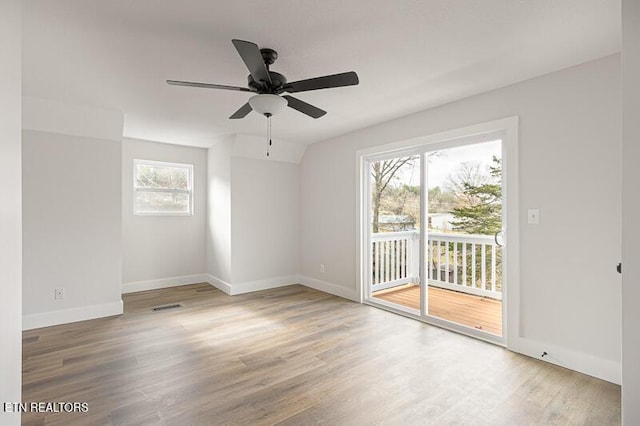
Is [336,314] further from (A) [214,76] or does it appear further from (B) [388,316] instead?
(A) [214,76]

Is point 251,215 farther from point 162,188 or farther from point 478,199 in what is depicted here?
point 478,199

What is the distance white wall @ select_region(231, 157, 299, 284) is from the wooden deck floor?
2.14 metres

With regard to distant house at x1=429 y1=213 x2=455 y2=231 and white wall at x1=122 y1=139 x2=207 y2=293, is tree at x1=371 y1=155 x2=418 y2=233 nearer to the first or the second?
distant house at x1=429 y1=213 x2=455 y2=231

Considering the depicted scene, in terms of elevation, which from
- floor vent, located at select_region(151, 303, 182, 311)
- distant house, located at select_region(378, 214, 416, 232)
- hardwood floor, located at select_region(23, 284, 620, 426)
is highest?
distant house, located at select_region(378, 214, 416, 232)

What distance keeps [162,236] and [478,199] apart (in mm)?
4689

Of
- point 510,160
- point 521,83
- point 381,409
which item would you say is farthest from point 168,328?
point 521,83

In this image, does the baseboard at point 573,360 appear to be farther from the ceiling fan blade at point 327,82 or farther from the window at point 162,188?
the window at point 162,188

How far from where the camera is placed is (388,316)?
3762 mm

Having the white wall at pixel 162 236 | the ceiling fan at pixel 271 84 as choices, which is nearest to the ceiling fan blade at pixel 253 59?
the ceiling fan at pixel 271 84

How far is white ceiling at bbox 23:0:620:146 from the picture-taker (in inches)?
71.0

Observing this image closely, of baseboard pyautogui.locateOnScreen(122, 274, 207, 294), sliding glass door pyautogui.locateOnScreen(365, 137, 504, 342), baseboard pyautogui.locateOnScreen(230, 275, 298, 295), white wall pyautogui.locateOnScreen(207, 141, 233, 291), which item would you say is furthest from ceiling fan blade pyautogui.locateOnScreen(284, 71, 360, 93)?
baseboard pyautogui.locateOnScreen(122, 274, 207, 294)

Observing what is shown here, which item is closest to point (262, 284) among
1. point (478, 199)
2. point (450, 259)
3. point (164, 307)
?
point (164, 307)

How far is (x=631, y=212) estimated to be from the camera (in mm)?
1409

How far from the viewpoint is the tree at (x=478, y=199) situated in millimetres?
3082
